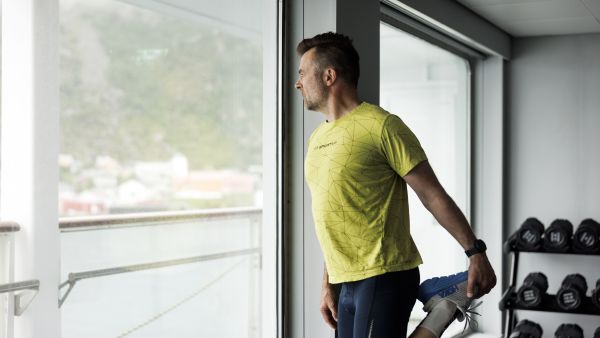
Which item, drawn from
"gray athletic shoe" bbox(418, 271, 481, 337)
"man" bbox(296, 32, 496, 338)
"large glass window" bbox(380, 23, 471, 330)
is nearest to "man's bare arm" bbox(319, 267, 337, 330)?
"man" bbox(296, 32, 496, 338)

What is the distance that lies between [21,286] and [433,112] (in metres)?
2.65

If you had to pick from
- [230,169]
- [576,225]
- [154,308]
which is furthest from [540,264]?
[154,308]

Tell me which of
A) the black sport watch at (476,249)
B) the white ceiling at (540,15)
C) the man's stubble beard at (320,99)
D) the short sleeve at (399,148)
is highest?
the white ceiling at (540,15)

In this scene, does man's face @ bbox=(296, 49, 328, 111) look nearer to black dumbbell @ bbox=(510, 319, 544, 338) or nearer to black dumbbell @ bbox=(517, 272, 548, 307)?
black dumbbell @ bbox=(517, 272, 548, 307)

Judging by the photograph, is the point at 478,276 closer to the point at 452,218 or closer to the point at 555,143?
the point at 452,218

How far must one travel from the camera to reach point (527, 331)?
4.02 metres

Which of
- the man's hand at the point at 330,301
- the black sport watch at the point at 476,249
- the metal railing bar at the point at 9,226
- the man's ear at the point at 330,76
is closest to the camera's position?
the metal railing bar at the point at 9,226

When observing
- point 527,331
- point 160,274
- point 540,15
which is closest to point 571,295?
point 527,331

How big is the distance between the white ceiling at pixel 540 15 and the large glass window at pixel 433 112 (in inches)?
12.6

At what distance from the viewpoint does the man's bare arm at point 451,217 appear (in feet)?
5.75

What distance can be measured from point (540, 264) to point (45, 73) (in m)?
3.46

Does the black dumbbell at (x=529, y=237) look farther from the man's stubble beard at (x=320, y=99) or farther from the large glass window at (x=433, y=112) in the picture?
the man's stubble beard at (x=320, y=99)

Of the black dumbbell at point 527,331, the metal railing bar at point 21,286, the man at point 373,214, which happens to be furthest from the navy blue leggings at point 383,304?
the black dumbbell at point 527,331

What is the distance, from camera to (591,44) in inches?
172
